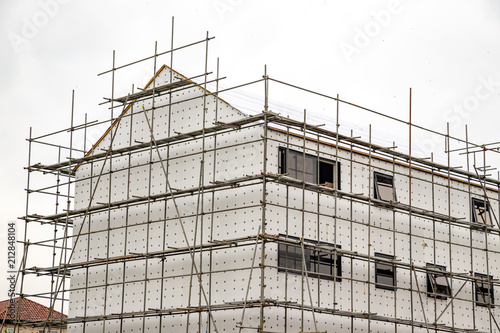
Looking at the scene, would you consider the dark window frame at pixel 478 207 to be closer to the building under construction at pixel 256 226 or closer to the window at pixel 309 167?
the building under construction at pixel 256 226

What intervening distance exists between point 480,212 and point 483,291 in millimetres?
2483

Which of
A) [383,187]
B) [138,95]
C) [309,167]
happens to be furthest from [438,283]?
[138,95]

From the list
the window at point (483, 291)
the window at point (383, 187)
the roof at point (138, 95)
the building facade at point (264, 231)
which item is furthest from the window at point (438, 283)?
the roof at point (138, 95)

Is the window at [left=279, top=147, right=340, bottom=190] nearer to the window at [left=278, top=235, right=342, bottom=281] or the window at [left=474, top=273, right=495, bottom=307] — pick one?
the window at [left=278, top=235, right=342, bottom=281]

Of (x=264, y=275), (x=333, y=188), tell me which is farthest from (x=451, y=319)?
(x=264, y=275)

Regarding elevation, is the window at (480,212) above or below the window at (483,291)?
above

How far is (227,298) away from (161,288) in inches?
91.7

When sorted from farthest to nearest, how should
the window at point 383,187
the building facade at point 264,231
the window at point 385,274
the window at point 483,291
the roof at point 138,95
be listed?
the window at point 483,291
the window at point 383,187
the roof at point 138,95
the window at point 385,274
the building facade at point 264,231

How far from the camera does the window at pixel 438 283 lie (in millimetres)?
23312

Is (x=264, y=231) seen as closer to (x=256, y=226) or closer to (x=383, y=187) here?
(x=256, y=226)

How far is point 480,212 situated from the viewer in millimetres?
25828

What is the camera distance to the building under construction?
19.5 metres

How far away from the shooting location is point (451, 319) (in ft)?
77.3

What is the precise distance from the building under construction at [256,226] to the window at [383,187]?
0.06 meters
